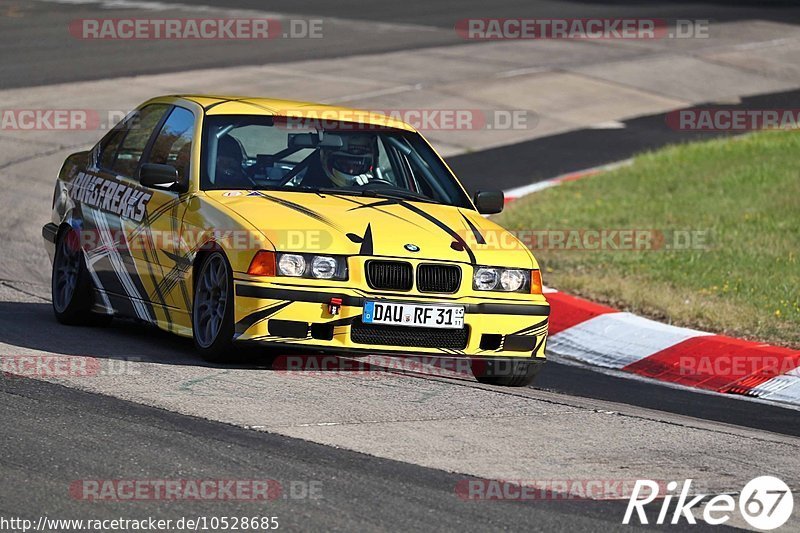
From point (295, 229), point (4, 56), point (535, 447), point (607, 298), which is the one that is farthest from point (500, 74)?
point (535, 447)

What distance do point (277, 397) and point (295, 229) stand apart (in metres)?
1.20

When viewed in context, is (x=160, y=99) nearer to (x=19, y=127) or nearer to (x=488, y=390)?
(x=488, y=390)

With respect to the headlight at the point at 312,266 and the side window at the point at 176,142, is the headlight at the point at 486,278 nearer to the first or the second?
the headlight at the point at 312,266

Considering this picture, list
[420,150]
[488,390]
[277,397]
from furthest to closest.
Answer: [420,150]
[488,390]
[277,397]

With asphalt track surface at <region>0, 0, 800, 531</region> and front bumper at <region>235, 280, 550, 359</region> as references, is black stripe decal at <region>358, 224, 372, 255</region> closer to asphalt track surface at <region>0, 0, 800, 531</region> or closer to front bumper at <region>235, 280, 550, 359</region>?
front bumper at <region>235, 280, 550, 359</region>

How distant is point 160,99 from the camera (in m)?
9.94

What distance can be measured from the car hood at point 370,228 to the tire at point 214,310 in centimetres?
32

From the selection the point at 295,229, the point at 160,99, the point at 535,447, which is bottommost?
the point at 535,447

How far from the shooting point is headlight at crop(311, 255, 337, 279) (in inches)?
314
